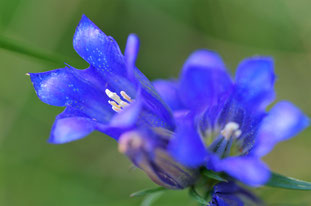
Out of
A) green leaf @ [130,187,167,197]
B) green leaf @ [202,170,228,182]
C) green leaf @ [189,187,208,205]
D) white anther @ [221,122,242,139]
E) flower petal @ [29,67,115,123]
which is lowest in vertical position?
green leaf @ [130,187,167,197]

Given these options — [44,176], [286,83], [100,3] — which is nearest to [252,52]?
[286,83]

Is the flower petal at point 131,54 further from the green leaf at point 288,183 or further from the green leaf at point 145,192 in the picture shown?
the green leaf at point 288,183

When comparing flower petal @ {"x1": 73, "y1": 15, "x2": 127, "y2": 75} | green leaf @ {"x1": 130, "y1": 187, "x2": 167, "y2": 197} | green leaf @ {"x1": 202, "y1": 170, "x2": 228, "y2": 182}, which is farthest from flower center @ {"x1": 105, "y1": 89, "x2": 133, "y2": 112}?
green leaf @ {"x1": 202, "y1": 170, "x2": 228, "y2": 182}

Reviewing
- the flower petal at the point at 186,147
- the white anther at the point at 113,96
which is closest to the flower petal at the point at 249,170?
the flower petal at the point at 186,147

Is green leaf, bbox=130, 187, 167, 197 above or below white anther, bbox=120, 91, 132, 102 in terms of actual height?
below

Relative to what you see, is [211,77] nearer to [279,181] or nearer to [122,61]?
[122,61]

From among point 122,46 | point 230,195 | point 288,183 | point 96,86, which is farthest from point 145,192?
point 122,46

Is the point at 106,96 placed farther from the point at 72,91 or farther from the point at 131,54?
the point at 131,54

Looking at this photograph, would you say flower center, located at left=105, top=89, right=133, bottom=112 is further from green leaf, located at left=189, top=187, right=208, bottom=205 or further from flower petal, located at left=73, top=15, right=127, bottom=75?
green leaf, located at left=189, top=187, right=208, bottom=205
